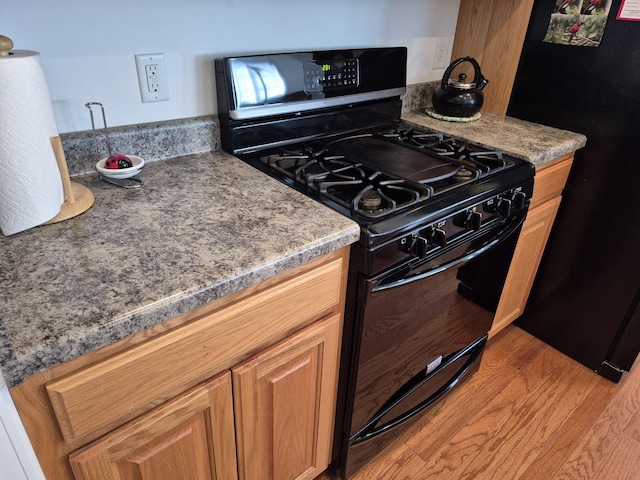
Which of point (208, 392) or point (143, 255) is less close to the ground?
point (143, 255)

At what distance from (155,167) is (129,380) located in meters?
0.63

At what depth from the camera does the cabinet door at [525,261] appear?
1590 millimetres

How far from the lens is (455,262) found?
3.96 ft

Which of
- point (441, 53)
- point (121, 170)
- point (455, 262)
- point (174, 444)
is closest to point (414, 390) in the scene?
point (455, 262)

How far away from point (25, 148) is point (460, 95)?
137cm

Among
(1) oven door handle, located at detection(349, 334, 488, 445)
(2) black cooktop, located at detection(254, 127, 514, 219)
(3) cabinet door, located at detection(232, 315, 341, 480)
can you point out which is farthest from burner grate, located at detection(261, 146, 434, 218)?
(1) oven door handle, located at detection(349, 334, 488, 445)

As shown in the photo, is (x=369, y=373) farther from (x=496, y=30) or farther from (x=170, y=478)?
(x=496, y=30)

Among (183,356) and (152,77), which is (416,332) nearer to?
(183,356)

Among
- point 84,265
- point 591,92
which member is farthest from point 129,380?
point 591,92

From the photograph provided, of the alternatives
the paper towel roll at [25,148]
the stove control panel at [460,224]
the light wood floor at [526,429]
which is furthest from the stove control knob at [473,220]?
the paper towel roll at [25,148]

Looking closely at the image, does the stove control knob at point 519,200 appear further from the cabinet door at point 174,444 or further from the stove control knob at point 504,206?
the cabinet door at point 174,444

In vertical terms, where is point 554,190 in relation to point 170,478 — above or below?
above

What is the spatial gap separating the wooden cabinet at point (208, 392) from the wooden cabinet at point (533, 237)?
87 centimetres

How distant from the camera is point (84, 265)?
764 millimetres
